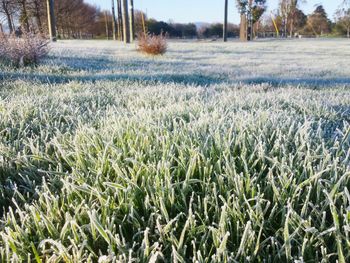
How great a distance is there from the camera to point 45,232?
1.26 metres

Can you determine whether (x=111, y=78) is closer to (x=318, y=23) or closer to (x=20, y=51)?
(x=20, y=51)

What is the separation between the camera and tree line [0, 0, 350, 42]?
105ft

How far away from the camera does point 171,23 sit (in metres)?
57.1

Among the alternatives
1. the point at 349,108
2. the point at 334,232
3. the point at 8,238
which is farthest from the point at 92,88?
the point at 334,232

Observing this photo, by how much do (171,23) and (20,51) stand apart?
5288 cm

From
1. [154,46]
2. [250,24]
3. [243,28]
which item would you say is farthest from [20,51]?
[250,24]

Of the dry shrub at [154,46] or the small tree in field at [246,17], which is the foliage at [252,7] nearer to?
the small tree in field at [246,17]

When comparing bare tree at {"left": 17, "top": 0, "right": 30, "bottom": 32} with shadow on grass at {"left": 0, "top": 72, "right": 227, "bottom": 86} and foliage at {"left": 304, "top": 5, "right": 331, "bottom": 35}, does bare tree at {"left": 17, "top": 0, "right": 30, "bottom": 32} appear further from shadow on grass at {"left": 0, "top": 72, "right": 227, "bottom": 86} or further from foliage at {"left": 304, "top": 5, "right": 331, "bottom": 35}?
foliage at {"left": 304, "top": 5, "right": 331, "bottom": 35}

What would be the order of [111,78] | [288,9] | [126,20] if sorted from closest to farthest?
1. [111,78]
2. [126,20]
3. [288,9]

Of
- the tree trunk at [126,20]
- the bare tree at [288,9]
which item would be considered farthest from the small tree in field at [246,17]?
the tree trunk at [126,20]

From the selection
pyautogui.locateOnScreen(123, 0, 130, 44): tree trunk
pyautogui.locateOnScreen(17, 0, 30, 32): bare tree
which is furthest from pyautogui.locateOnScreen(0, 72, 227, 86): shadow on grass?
pyautogui.locateOnScreen(17, 0, 30, 32): bare tree

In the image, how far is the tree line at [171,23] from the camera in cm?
3203

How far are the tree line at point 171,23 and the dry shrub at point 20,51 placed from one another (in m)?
17.9

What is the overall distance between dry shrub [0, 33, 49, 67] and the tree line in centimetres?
1792
